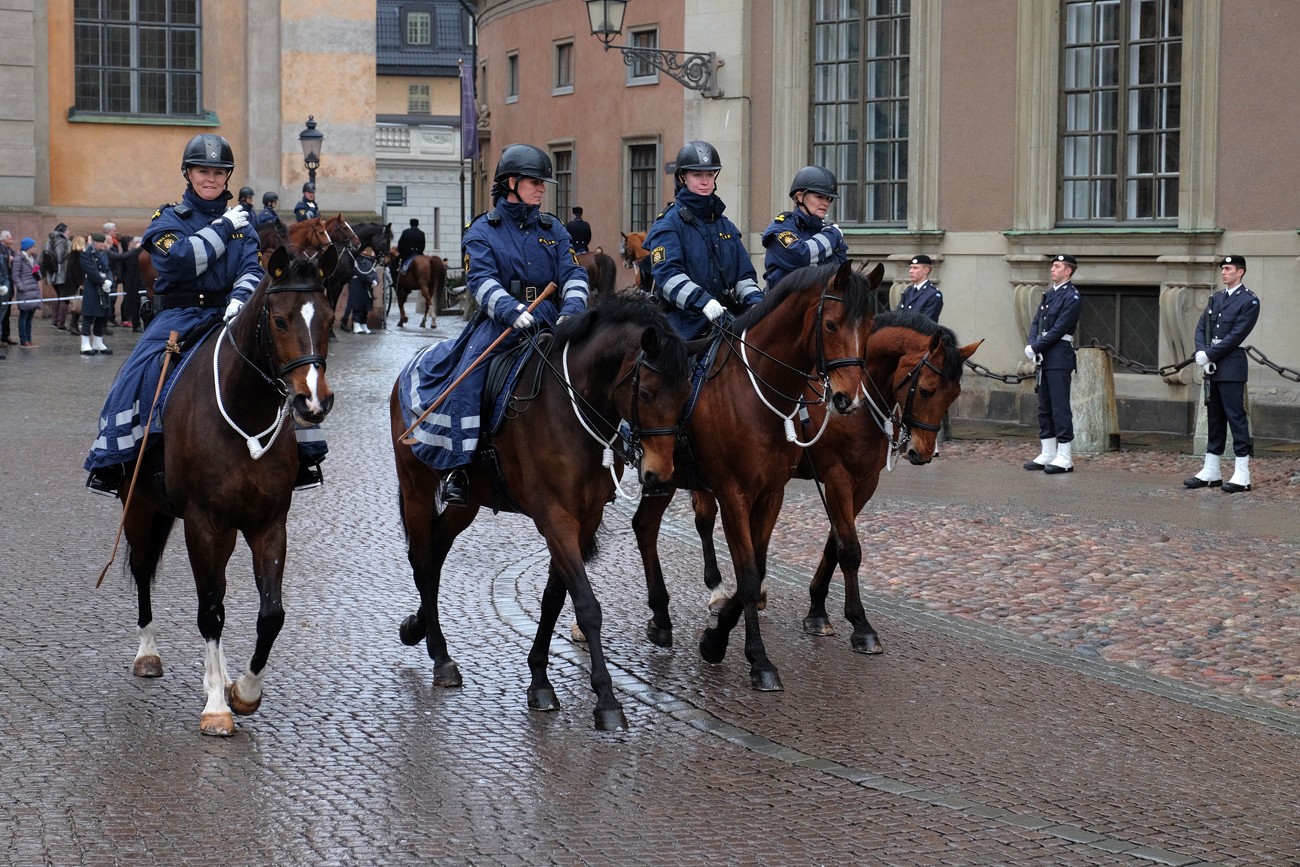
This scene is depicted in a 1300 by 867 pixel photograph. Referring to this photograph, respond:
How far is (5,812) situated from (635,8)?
1047 inches

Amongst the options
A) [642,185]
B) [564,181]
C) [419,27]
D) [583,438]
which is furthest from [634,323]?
[419,27]

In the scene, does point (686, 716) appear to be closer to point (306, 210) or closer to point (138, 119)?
point (306, 210)

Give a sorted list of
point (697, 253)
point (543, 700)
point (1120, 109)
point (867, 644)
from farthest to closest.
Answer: point (1120, 109)
point (697, 253)
point (867, 644)
point (543, 700)

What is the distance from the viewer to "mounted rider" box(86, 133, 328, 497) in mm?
8008

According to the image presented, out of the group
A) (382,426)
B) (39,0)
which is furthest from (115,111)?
(382,426)

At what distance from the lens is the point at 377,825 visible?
608cm

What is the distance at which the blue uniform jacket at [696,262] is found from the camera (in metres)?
9.31

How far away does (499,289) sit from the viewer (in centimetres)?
838

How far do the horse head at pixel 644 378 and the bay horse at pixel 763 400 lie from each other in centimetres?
100

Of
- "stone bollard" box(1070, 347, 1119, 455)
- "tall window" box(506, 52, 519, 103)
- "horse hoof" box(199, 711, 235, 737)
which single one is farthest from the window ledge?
"horse hoof" box(199, 711, 235, 737)

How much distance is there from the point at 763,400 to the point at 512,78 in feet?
102

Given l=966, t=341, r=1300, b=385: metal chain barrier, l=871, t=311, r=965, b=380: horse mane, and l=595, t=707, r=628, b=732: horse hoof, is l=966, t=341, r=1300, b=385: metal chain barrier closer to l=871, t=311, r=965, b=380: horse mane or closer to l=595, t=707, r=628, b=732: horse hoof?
l=871, t=311, r=965, b=380: horse mane

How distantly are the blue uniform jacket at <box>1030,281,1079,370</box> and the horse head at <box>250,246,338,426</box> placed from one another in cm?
1169

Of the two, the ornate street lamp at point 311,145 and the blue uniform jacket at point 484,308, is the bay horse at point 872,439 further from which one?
the ornate street lamp at point 311,145
